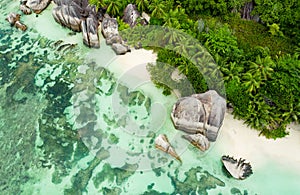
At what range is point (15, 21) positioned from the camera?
19.8 metres

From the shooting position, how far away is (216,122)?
46.3 ft

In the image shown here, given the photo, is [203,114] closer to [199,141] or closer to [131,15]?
[199,141]

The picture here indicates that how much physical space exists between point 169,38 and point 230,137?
20.1 ft

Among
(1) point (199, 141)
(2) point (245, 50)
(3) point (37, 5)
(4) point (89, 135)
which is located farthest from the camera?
(3) point (37, 5)

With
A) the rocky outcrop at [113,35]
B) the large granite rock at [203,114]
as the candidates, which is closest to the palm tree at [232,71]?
the large granite rock at [203,114]

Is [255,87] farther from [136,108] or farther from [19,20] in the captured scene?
[19,20]

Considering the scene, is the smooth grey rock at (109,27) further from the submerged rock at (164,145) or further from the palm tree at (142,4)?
the submerged rock at (164,145)

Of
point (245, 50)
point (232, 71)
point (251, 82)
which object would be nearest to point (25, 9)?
point (232, 71)

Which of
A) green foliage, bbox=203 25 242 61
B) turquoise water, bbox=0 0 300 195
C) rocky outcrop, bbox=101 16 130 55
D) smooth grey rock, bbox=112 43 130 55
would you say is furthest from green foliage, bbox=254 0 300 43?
rocky outcrop, bbox=101 16 130 55

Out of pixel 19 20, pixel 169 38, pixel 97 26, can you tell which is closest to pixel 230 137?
pixel 169 38

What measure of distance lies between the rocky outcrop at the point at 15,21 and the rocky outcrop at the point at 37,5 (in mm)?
1027

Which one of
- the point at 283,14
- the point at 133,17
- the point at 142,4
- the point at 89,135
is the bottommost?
the point at 89,135

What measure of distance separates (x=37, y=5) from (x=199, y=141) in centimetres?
1354

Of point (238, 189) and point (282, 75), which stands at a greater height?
point (282, 75)
